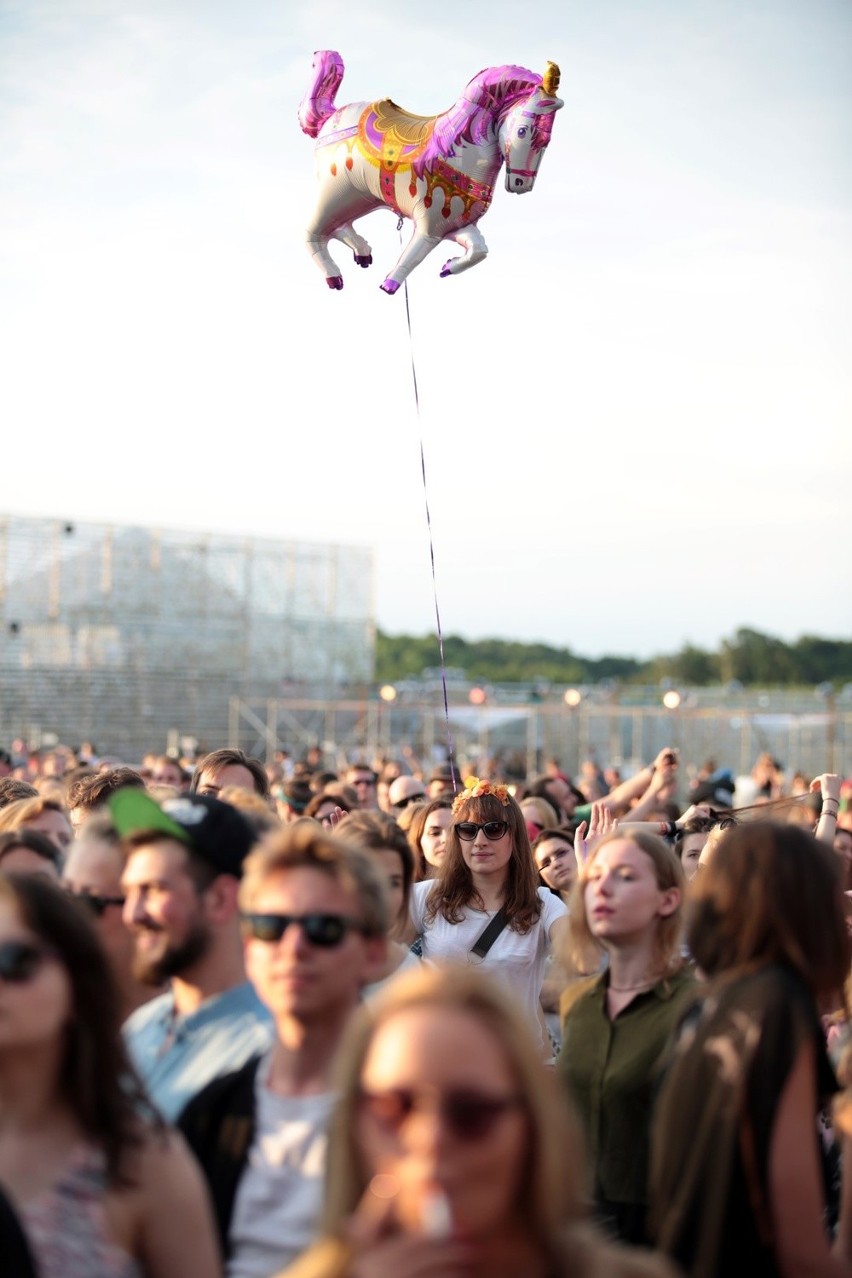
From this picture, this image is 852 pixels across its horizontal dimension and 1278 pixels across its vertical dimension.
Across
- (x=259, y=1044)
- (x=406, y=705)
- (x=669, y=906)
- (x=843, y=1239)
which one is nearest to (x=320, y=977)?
(x=259, y=1044)

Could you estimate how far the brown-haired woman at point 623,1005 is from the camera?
3631 mm

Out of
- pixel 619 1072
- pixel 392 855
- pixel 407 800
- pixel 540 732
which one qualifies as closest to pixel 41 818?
pixel 392 855

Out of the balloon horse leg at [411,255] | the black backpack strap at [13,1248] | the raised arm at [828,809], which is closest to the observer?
the black backpack strap at [13,1248]

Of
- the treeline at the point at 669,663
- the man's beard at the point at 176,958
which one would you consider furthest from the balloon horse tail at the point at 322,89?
the treeline at the point at 669,663

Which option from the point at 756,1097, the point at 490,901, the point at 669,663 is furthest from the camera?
the point at 669,663

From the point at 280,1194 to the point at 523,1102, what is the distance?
103 centimetres

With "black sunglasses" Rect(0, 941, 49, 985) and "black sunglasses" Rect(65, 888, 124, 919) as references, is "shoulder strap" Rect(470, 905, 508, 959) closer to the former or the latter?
"black sunglasses" Rect(65, 888, 124, 919)

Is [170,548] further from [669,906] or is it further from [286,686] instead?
[669,906]

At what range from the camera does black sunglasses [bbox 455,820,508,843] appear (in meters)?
6.06

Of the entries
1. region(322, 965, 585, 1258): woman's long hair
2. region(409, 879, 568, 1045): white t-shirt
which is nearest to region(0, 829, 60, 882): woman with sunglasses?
region(409, 879, 568, 1045): white t-shirt

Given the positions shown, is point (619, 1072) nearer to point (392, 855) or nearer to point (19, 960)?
point (392, 855)

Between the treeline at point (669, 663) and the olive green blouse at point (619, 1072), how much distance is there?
81.3m

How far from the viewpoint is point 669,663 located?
9419 cm

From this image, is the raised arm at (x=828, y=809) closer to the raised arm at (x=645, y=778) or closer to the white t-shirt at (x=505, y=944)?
the white t-shirt at (x=505, y=944)
